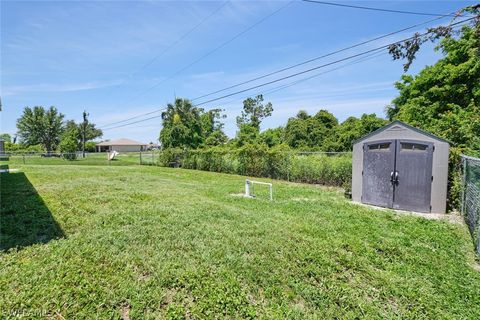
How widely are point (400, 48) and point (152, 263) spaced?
7.64 meters

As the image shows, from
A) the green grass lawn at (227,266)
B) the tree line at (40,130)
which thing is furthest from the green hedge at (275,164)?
the tree line at (40,130)

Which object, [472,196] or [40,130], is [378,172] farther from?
[40,130]

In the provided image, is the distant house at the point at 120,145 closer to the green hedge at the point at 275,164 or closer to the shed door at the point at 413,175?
the green hedge at the point at 275,164

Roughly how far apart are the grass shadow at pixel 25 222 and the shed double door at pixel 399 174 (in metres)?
7.10

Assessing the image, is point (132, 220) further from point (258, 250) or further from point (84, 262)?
point (258, 250)

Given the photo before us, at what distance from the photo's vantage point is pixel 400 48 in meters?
6.82

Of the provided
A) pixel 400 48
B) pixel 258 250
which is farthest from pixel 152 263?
pixel 400 48

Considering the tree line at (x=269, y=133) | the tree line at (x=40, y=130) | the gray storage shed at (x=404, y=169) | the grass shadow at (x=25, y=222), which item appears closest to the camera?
the grass shadow at (x=25, y=222)

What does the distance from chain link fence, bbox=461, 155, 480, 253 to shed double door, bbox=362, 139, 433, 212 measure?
65cm

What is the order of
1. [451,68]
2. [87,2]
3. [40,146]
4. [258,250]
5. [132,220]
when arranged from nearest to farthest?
[258,250] → [132,220] → [87,2] → [451,68] → [40,146]

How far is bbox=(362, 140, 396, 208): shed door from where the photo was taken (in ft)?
22.3

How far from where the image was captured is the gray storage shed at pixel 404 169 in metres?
6.23

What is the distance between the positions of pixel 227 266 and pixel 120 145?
68909mm

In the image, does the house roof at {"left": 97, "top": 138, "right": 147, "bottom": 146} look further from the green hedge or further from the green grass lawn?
the green grass lawn
